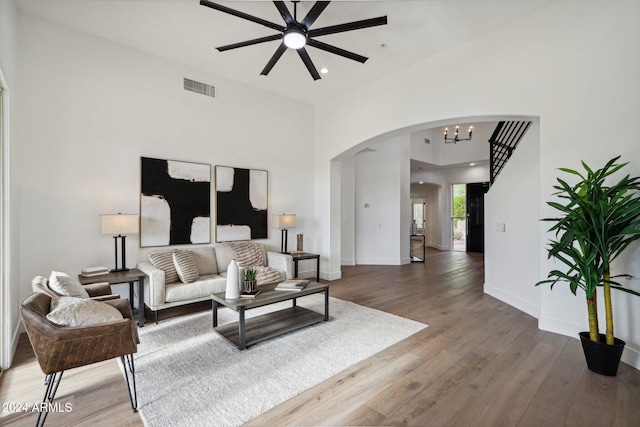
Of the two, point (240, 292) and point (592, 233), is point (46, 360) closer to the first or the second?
point (240, 292)

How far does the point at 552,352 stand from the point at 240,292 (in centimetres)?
325

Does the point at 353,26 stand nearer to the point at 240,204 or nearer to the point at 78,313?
the point at 78,313

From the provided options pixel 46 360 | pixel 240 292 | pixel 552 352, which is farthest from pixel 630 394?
pixel 46 360

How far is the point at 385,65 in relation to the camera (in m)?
4.69

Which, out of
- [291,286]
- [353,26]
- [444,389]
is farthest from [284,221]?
[444,389]

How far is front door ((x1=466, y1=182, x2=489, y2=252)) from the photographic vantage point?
1080 centimetres

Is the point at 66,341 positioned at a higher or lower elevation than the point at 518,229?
lower

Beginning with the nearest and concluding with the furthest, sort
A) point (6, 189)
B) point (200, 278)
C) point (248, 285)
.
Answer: point (6, 189), point (248, 285), point (200, 278)

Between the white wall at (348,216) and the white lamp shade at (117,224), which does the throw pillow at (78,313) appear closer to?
the white lamp shade at (117,224)

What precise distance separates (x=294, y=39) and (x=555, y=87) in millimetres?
2971

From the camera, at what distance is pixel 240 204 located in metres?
→ 5.27

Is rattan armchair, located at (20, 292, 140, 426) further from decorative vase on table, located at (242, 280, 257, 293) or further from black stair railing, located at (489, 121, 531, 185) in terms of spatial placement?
black stair railing, located at (489, 121, 531, 185)

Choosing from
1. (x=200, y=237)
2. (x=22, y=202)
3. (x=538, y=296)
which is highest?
(x=22, y=202)

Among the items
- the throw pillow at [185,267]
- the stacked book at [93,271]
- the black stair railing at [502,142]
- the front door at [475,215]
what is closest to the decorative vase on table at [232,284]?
the throw pillow at [185,267]
